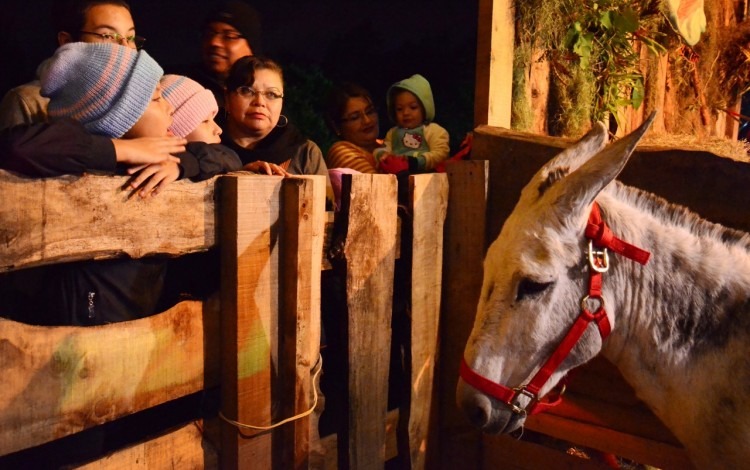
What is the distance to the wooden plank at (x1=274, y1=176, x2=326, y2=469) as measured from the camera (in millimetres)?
2453

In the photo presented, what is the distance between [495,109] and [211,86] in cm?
190

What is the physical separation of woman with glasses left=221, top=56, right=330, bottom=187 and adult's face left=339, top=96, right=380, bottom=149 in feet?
3.18

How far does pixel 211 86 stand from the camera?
3.91m

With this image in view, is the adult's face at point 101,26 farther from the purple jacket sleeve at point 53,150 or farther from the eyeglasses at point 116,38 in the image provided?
the purple jacket sleeve at point 53,150

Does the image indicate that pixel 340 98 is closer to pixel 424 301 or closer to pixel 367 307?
pixel 424 301

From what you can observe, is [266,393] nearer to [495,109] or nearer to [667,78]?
[495,109]

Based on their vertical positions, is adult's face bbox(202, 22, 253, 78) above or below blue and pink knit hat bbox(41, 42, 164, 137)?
above

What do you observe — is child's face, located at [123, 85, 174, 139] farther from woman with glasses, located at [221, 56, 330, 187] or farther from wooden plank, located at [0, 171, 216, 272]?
woman with glasses, located at [221, 56, 330, 187]

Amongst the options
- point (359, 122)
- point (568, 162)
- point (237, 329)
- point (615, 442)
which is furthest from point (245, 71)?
point (615, 442)

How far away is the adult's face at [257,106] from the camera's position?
3389 millimetres

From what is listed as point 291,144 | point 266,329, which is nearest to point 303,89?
point 291,144

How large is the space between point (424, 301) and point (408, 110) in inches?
71.2

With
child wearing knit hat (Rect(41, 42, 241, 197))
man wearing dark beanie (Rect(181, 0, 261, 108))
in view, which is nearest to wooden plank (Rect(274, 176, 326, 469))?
child wearing knit hat (Rect(41, 42, 241, 197))

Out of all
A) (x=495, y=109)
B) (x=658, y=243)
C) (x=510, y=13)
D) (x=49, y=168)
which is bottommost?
(x=658, y=243)
